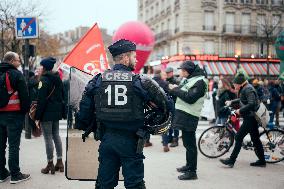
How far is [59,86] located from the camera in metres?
6.24

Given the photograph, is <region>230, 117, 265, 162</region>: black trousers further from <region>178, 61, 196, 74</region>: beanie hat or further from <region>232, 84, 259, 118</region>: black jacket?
<region>178, 61, 196, 74</region>: beanie hat

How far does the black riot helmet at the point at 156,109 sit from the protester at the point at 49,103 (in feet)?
8.97

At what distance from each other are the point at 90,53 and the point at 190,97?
1.74 m

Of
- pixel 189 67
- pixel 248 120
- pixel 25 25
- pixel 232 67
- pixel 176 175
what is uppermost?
pixel 232 67

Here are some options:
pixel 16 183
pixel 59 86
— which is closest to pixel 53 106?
pixel 59 86

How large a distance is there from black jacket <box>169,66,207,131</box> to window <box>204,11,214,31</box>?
34.5 m

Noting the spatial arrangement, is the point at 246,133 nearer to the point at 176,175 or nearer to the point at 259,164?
the point at 259,164

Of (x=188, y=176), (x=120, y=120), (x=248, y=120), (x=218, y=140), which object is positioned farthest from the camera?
(x=218, y=140)

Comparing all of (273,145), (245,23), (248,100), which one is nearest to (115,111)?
(248,100)

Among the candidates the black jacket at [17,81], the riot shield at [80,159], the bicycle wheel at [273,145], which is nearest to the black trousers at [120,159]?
the riot shield at [80,159]

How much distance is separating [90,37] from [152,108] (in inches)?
86.0

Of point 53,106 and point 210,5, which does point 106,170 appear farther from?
point 210,5

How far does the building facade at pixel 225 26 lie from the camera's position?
129 feet

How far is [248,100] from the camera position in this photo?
6.71 m
